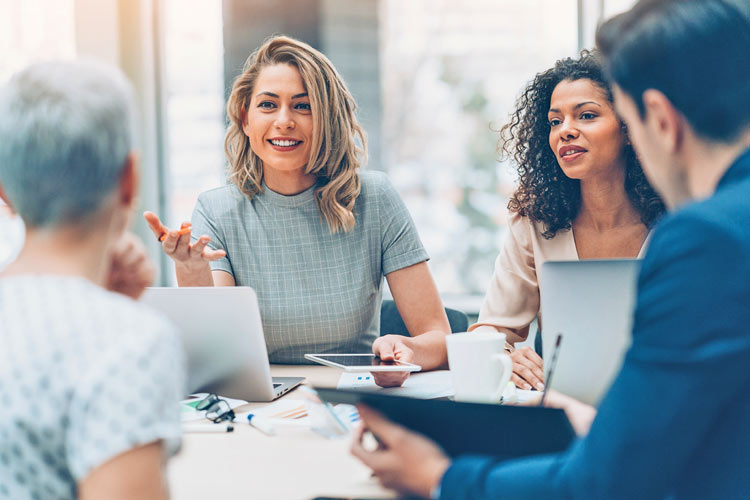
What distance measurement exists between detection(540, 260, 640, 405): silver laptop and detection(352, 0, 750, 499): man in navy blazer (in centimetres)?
33

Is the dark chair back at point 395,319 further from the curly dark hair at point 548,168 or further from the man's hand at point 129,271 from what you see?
the man's hand at point 129,271

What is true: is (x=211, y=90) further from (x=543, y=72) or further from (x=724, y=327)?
(x=724, y=327)

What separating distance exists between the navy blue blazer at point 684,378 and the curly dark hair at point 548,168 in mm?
1318

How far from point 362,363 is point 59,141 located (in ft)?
2.92

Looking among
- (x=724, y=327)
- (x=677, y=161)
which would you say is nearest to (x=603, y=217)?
(x=677, y=161)

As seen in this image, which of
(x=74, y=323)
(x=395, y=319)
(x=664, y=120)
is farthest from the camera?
(x=395, y=319)

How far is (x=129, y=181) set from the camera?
0.76 metres

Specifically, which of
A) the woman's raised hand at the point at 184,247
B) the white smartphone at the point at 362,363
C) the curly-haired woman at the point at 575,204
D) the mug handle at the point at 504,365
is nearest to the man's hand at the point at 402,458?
the mug handle at the point at 504,365

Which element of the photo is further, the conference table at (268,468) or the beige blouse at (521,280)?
the beige blouse at (521,280)

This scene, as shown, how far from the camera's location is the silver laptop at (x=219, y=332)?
Answer: 134 centimetres

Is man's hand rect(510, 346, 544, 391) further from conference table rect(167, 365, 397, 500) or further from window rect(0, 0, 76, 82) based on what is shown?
window rect(0, 0, 76, 82)

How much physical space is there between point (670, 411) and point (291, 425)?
0.78 m

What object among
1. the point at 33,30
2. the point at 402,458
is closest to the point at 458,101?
the point at 33,30

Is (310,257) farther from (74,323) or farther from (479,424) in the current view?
(74,323)
